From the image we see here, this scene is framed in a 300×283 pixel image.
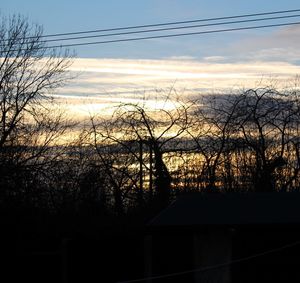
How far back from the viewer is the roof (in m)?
19.4

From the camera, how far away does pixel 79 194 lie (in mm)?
31812

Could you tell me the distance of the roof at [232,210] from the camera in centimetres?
1936

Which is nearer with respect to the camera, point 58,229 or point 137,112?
point 58,229

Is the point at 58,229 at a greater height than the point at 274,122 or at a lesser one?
lesser

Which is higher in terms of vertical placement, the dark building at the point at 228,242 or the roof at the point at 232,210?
the roof at the point at 232,210

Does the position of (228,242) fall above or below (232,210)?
below

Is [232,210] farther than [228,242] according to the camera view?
Yes

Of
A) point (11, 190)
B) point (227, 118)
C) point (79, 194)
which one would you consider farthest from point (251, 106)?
point (11, 190)

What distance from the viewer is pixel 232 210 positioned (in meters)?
20.5

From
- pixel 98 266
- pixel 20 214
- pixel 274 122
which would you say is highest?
pixel 274 122

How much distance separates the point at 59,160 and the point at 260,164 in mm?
10315

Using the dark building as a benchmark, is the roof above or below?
above

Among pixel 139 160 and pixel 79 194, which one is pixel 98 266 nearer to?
pixel 79 194

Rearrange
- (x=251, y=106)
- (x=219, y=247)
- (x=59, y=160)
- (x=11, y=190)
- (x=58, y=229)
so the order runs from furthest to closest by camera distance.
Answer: (x=251, y=106) < (x=59, y=160) < (x=11, y=190) < (x=58, y=229) < (x=219, y=247)
